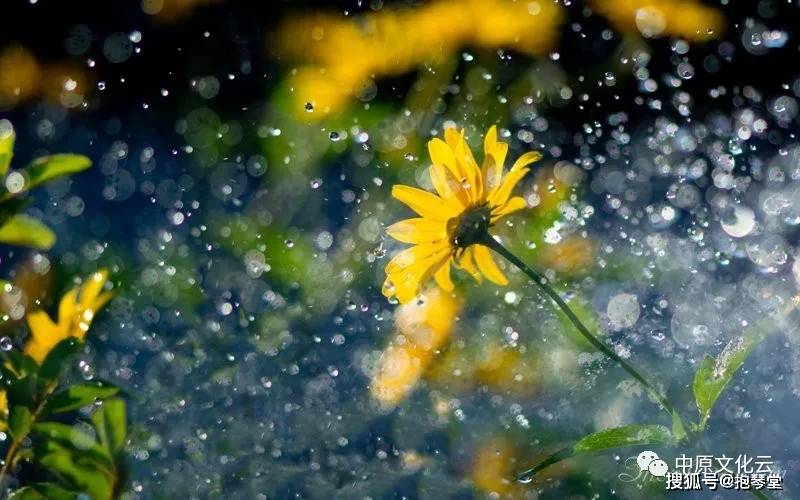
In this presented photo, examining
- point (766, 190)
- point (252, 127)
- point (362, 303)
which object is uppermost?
point (252, 127)

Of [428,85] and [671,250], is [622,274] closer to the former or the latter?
[671,250]

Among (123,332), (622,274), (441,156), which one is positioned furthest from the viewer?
(622,274)

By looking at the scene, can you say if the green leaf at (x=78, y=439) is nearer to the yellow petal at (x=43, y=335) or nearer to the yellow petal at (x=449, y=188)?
the yellow petal at (x=43, y=335)

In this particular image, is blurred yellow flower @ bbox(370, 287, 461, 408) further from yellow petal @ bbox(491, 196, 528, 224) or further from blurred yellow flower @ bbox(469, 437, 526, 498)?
yellow petal @ bbox(491, 196, 528, 224)

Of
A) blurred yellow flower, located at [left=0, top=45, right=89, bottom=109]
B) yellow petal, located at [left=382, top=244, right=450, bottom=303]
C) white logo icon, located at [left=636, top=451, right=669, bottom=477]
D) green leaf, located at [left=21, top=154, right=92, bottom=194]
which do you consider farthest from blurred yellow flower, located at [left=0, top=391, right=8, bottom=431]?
blurred yellow flower, located at [left=0, top=45, right=89, bottom=109]

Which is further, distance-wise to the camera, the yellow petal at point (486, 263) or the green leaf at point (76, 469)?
the yellow petal at point (486, 263)

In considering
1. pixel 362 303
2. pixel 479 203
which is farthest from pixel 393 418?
pixel 479 203

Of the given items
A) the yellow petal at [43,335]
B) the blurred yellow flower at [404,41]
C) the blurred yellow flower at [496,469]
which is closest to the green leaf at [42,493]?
the yellow petal at [43,335]
